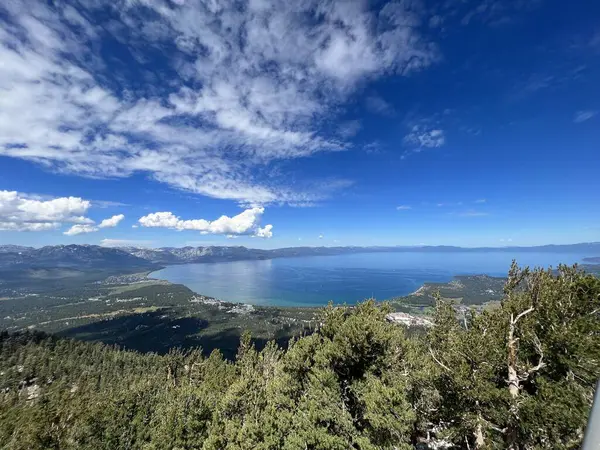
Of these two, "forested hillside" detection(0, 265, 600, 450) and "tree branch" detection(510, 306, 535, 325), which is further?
"tree branch" detection(510, 306, 535, 325)

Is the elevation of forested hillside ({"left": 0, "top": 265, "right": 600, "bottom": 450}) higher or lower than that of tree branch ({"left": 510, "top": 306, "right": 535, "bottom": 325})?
lower

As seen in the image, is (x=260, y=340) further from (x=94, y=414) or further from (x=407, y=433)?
(x=407, y=433)

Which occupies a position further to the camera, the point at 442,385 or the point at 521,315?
the point at 442,385

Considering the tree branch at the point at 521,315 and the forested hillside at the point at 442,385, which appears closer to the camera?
the forested hillside at the point at 442,385

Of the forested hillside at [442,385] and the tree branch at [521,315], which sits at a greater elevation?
the tree branch at [521,315]

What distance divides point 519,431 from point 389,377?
5849mm

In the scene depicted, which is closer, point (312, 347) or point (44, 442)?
point (312, 347)

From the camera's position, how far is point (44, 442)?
2736 cm

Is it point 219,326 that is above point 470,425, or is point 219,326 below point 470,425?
below

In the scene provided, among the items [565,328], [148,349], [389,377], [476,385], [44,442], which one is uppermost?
[565,328]

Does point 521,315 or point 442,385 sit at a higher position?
point 521,315

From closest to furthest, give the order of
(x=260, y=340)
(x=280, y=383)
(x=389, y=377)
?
(x=389, y=377) < (x=280, y=383) < (x=260, y=340)

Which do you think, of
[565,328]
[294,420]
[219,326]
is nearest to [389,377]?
[294,420]

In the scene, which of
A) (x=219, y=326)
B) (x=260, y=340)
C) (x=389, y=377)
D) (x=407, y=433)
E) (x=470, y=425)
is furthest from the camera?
(x=219, y=326)
